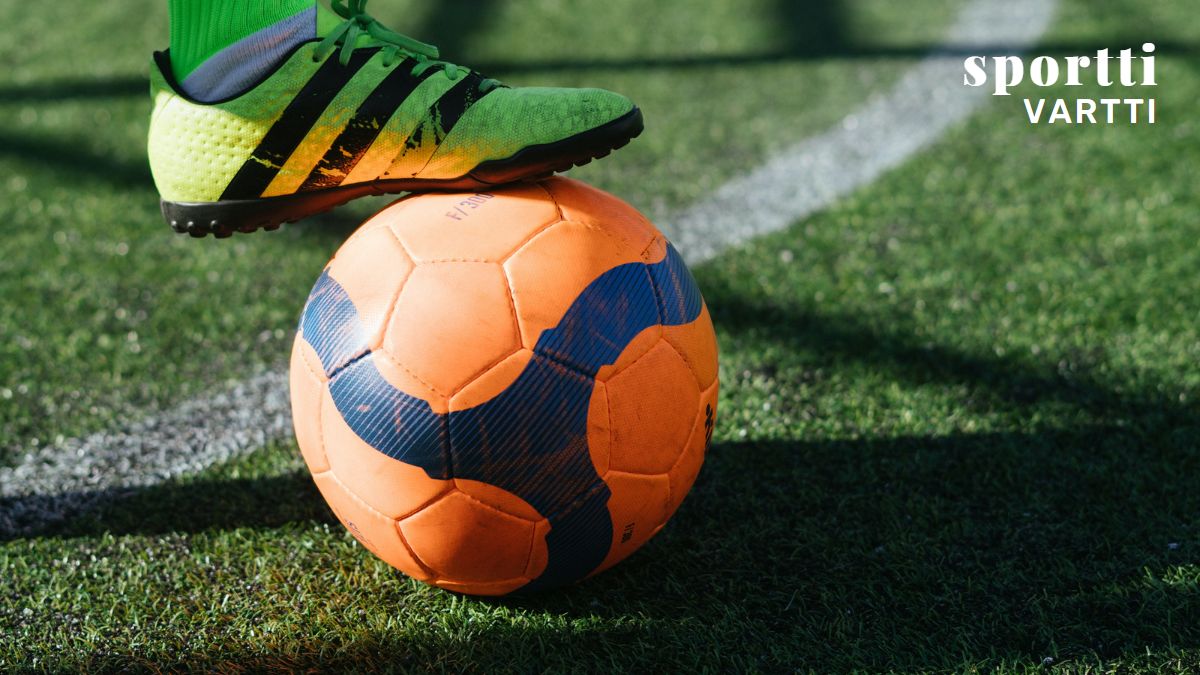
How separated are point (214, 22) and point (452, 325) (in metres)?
0.85

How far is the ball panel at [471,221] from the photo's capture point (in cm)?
202

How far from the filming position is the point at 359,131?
2.21m

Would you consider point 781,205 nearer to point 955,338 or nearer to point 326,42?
point 955,338

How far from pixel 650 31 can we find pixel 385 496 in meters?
4.26

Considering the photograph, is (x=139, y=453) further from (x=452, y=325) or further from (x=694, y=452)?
(x=694, y=452)

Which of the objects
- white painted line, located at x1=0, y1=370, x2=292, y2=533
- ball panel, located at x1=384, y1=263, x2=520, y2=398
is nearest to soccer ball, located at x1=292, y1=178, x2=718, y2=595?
ball panel, located at x1=384, y1=263, x2=520, y2=398

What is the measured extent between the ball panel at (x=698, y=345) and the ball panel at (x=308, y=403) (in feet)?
2.18

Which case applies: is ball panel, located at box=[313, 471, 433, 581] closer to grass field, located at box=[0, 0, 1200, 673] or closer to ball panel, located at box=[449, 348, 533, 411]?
grass field, located at box=[0, 0, 1200, 673]

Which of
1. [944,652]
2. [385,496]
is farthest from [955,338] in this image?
[385,496]

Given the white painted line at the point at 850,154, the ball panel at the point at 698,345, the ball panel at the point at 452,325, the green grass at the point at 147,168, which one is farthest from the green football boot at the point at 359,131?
the white painted line at the point at 850,154

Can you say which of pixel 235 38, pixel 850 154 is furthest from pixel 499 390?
pixel 850 154

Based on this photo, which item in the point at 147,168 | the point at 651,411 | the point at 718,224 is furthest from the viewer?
the point at 147,168

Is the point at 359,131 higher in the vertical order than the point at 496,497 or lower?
higher

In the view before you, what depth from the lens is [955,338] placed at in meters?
3.18
